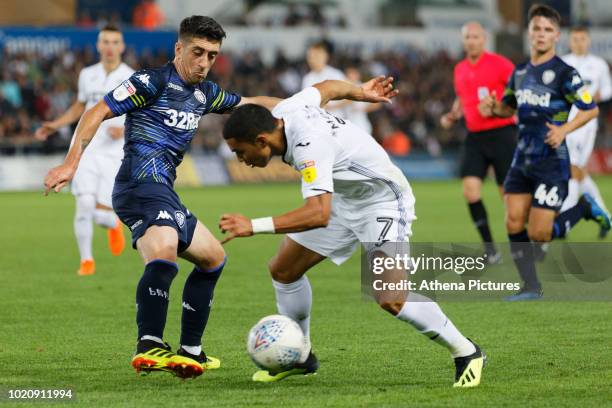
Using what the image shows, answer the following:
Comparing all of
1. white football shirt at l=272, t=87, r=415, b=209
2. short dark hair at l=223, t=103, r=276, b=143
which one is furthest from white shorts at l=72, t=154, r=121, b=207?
short dark hair at l=223, t=103, r=276, b=143

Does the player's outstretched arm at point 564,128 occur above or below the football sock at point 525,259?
above

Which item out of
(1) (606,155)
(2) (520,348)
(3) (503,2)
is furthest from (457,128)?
(2) (520,348)

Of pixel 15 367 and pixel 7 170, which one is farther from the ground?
pixel 15 367

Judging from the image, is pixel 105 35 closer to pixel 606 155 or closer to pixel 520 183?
pixel 520 183

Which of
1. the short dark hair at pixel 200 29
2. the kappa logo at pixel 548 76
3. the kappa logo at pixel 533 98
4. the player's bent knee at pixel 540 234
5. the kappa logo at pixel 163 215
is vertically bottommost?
the player's bent knee at pixel 540 234

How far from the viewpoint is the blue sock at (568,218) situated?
11.4 metres

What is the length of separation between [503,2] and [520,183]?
3221 centimetres

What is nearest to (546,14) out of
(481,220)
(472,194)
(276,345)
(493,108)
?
(493,108)

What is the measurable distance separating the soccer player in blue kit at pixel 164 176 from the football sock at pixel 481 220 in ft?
18.4

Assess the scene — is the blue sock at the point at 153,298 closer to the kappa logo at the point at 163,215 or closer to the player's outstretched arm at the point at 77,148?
the kappa logo at the point at 163,215

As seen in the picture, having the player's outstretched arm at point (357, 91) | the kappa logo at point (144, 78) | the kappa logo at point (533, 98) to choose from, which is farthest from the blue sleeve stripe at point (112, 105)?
the kappa logo at point (533, 98)

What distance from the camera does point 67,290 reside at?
34.9 feet

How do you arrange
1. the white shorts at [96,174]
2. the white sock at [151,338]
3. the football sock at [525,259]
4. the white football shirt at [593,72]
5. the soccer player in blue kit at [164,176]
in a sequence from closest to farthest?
the white sock at [151,338]
the soccer player in blue kit at [164,176]
the football sock at [525,259]
the white shorts at [96,174]
the white football shirt at [593,72]

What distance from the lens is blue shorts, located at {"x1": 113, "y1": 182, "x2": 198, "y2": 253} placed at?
6695 mm
